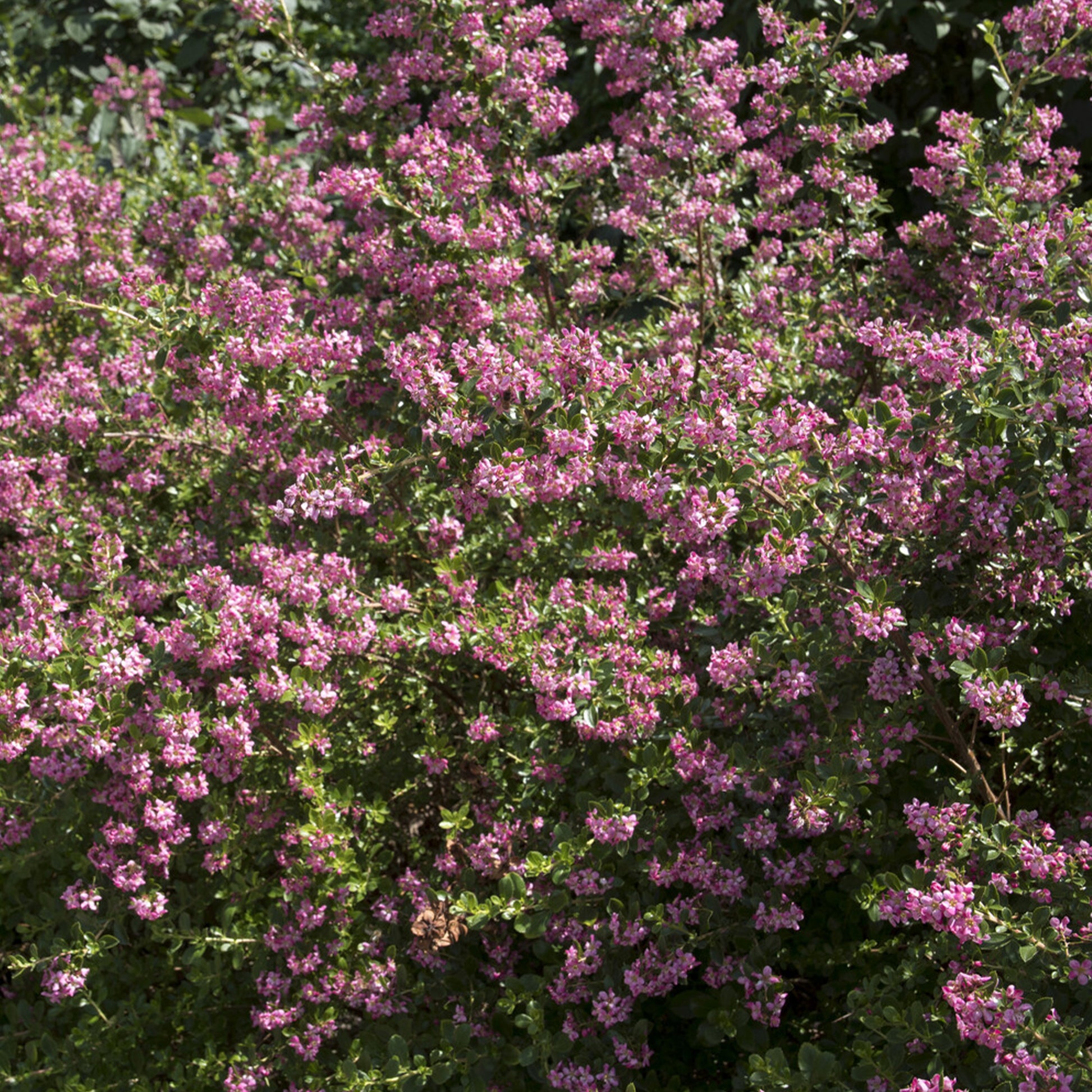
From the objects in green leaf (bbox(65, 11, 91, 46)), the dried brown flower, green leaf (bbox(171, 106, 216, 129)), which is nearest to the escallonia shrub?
the dried brown flower

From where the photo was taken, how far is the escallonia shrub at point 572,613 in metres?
2.28

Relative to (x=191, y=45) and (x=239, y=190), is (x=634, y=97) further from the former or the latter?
(x=191, y=45)

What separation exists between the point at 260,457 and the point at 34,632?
893mm

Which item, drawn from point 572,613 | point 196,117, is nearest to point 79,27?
point 196,117

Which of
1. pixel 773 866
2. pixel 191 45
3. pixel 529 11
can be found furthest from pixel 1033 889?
pixel 191 45

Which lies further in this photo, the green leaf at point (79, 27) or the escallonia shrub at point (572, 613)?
the green leaf at point (79, 27)

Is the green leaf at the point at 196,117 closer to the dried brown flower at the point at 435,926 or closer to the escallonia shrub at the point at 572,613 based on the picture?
the escallonia shrub at the point at 572,613

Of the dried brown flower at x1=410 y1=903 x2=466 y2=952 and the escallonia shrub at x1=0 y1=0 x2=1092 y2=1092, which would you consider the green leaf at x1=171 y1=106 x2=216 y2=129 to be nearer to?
the escallonia shrub at x1=0 y1=0 x2=1092 y2=1092

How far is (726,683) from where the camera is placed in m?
2.35

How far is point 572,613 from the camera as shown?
9.16 ft

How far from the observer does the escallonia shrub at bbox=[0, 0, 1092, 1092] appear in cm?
228

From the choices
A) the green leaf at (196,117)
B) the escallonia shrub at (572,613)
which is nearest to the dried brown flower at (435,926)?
the escallonia shrub at (572,613)

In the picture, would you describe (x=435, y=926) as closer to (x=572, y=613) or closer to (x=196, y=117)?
(x=572, y=613)

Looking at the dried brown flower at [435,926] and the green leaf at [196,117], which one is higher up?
the green leaf at [196,117]
